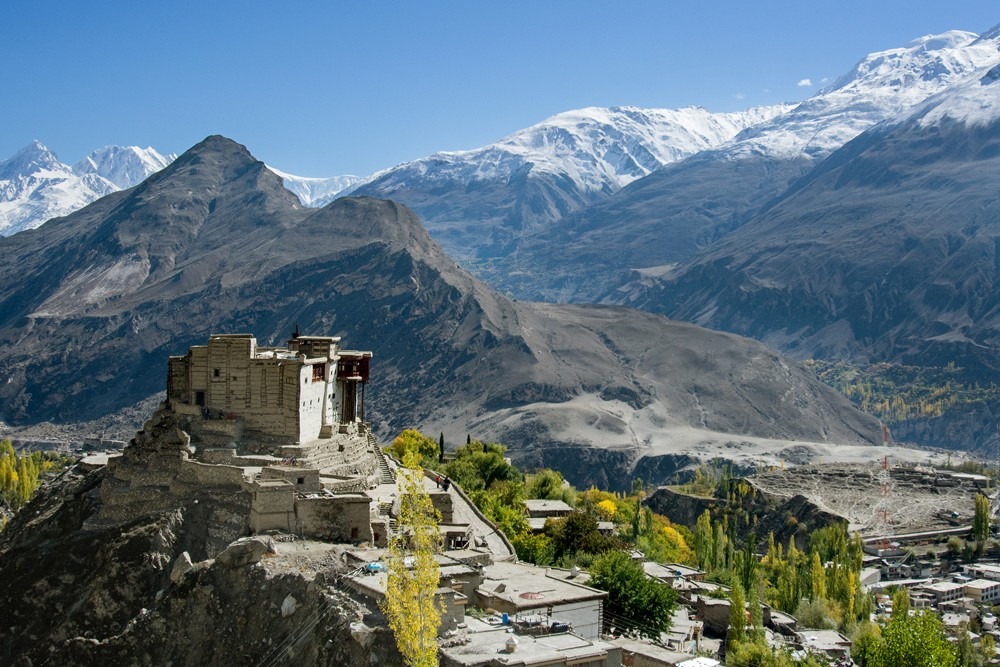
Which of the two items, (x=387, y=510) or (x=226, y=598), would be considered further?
(x=387, y=510)

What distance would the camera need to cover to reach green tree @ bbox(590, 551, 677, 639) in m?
44.3

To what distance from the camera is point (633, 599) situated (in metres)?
44.7

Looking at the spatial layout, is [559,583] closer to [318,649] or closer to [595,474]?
[318,649]

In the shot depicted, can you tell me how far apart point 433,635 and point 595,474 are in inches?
6404

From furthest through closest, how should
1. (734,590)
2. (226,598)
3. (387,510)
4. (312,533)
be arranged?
(734,590)
(387,510)
(312,533)
(226,598)

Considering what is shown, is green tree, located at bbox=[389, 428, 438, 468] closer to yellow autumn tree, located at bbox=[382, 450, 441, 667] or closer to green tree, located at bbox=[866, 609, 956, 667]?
green tree, located at bbox=[866, 609, 956, 667]

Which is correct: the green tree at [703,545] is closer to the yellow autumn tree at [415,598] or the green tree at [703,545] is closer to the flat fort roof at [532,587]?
the flat fort roof at [532,587]

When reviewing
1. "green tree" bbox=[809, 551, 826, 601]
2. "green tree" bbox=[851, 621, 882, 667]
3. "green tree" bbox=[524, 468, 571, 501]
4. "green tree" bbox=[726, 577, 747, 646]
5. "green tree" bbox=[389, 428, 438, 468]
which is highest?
"green tree" bbox=[389, 428, 438, 468]

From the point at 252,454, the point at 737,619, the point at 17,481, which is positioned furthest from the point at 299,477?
the point at 17,481

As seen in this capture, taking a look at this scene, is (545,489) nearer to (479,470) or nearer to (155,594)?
(479,470)

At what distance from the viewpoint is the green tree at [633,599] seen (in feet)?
145

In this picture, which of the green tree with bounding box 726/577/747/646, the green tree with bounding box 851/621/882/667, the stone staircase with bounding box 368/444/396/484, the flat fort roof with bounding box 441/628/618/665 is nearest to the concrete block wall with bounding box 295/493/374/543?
the flat fort roof with bounding box 441/628/618/665

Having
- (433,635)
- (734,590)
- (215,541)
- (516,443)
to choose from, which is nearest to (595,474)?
(516,443)

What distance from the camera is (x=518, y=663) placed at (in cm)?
3034
